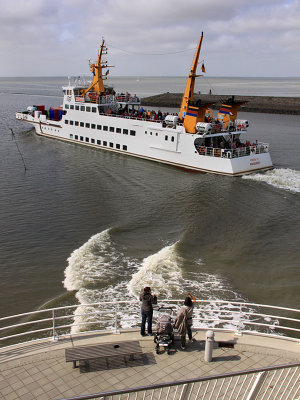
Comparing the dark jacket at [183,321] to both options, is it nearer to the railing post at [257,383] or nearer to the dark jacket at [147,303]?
the dark jacket at [147,303]

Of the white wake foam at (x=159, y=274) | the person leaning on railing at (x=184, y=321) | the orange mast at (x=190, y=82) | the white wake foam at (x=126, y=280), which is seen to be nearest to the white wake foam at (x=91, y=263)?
the white wake foam at (x=126, y=280)

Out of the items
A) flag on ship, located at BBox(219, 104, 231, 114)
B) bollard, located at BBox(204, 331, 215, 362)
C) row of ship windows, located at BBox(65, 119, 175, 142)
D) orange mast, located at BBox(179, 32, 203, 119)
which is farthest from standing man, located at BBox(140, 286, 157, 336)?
flag on ship, located at BBox(219, 104, 231, 114)

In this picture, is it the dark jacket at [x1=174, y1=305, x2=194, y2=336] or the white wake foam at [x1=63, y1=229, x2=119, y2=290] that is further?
the white wake foam at [x1=63, y1=229, x2=119, y2=290]

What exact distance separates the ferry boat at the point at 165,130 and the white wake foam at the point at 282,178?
4.09 feet

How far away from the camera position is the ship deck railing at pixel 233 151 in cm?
3397

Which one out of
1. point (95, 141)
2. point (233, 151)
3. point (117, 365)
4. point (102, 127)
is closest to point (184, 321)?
point (117, 365)

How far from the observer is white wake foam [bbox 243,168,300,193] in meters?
29.9

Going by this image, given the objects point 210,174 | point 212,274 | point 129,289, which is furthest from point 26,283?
point 210,174

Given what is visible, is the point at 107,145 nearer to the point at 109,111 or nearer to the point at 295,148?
the point at 109,111

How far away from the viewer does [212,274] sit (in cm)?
1633

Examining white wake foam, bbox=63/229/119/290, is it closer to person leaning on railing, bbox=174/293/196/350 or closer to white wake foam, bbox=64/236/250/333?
white wake foam, bbox=64/236/250/333

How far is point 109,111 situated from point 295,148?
23586 millimetres

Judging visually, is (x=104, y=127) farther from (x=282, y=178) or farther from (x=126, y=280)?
(x=126, y=280)

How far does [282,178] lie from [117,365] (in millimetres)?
27655
